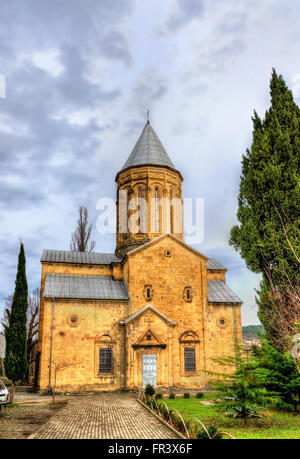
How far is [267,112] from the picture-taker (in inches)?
813

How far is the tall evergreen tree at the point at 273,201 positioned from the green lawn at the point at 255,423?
4828 millimetres

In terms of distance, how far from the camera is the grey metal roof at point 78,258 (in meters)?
25.8

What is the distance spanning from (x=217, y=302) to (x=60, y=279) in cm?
1033

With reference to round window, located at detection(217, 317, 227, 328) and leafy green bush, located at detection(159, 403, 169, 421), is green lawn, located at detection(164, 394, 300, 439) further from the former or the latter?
round window, located at detection(217, 317, 227, 328)

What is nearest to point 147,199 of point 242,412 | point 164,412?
point 164,412

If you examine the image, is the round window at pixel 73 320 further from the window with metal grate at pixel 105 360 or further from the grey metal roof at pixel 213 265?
the grey metal roof at pixel 213 265

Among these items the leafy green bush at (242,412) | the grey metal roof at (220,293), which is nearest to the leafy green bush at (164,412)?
the leafy green bush at (242,412)

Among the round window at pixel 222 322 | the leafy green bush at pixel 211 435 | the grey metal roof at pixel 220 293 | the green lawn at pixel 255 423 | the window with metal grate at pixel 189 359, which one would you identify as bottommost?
the green lawn at pixel 255 423

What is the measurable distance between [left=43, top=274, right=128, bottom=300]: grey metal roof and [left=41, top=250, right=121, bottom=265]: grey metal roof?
3.89ft

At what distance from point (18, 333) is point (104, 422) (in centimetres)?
1288

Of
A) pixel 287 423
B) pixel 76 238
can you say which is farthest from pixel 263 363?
pixel 76 238

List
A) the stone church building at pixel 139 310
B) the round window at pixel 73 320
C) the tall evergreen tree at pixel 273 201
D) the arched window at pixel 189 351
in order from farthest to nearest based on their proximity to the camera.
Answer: the arched window at pixel 189 351 < the round window at pixel 73 320 < the stone church building at pixel 139 310 < the tall evergreen tree at pixel 273 201

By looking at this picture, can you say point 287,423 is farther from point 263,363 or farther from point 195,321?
point 195,321

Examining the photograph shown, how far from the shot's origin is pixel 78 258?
86.5 ft
